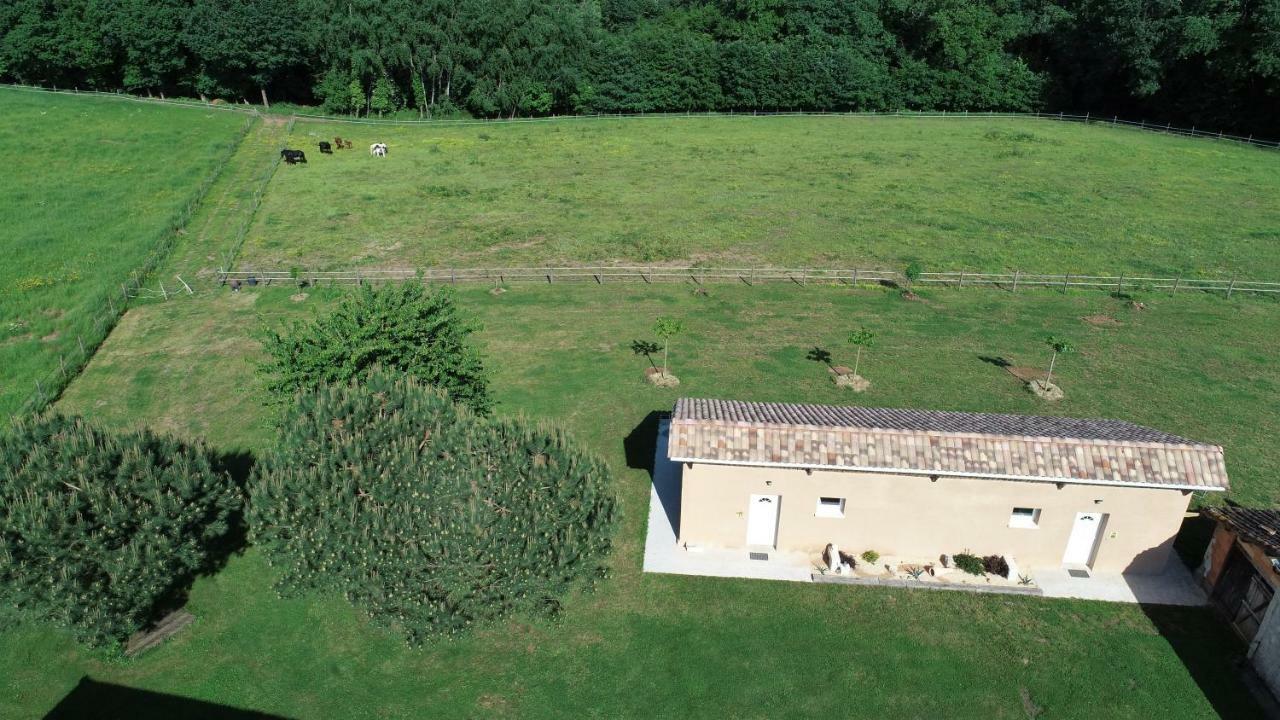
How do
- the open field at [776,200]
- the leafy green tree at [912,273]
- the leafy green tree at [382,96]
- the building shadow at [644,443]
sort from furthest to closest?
the leafy green tree at [382,96] < the open field at [776,200] < the leafy green tree at [912,273] < the building shadow at [644,443]

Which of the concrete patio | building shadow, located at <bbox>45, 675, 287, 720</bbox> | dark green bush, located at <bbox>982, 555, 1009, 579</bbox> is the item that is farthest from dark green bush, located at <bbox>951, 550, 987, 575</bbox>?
building shadow, located at <bbox>45, 675, 287, 720</bbox>

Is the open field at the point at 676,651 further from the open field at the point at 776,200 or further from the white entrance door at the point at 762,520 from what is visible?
the open field at the point at 776,200

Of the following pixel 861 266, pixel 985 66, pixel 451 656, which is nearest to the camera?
pixel 451 656

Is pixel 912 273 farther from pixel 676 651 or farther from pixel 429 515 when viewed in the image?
pixel 429 515

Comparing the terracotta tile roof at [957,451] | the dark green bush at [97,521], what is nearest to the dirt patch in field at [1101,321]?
the terracotta tile roof at [957,451]

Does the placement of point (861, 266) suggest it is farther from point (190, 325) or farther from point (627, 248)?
point (190, 325)

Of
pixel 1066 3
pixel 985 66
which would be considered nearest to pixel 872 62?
pixel 985 66
